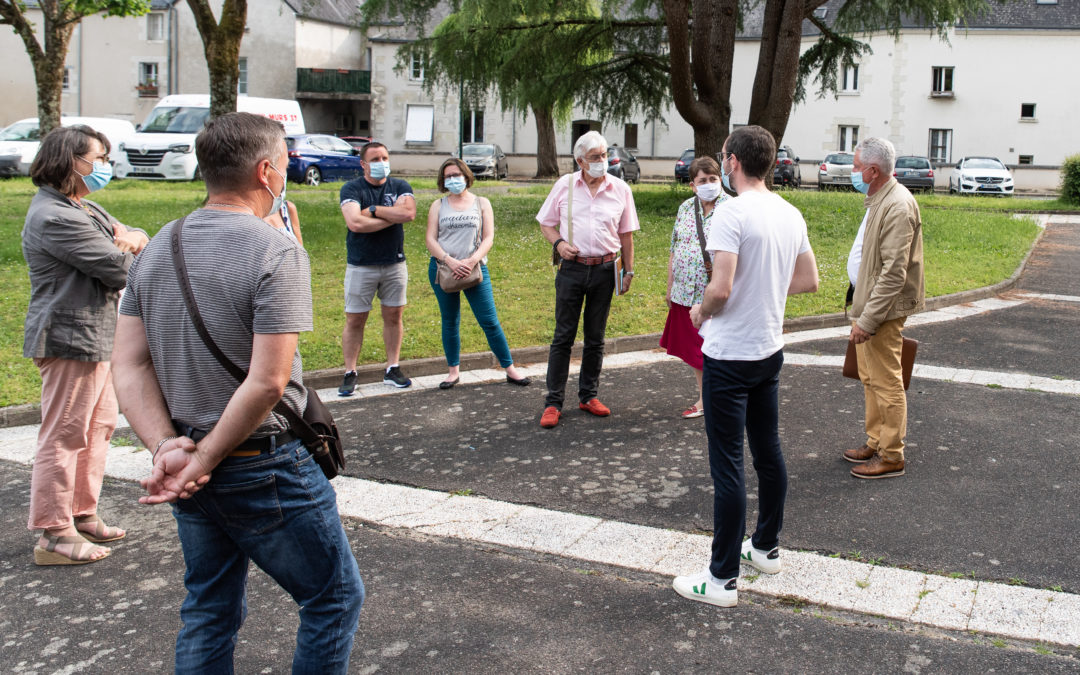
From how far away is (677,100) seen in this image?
18.1m

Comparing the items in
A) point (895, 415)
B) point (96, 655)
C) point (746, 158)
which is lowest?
point (96, 655)

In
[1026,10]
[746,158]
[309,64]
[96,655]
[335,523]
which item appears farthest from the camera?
[309,64]

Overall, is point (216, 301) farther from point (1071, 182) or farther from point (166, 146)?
point (1071, 182)

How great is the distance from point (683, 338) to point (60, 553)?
3979 mm

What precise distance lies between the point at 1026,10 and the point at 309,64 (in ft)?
115

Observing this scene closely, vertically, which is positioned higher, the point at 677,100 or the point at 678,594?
the point at 677,100

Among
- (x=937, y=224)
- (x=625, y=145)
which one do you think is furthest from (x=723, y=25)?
(x=625, y=145)

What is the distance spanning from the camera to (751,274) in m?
4.16

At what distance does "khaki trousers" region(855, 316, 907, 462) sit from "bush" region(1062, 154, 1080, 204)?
27.4 metres

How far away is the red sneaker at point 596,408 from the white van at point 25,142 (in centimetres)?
2317

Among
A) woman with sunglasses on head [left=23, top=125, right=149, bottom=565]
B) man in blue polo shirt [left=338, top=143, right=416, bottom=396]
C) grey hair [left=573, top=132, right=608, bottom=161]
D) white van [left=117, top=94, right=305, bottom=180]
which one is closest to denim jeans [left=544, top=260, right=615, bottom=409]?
grey hair [left=573, top=132, right=608, bottom=161]

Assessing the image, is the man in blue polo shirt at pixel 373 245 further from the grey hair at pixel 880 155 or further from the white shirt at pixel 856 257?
the grey hair at pixel 880 155

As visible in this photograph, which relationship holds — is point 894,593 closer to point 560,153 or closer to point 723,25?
point 723,25

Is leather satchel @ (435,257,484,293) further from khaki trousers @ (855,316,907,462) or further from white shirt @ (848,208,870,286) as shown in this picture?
khaki trousers @ (855,316,907,462)
